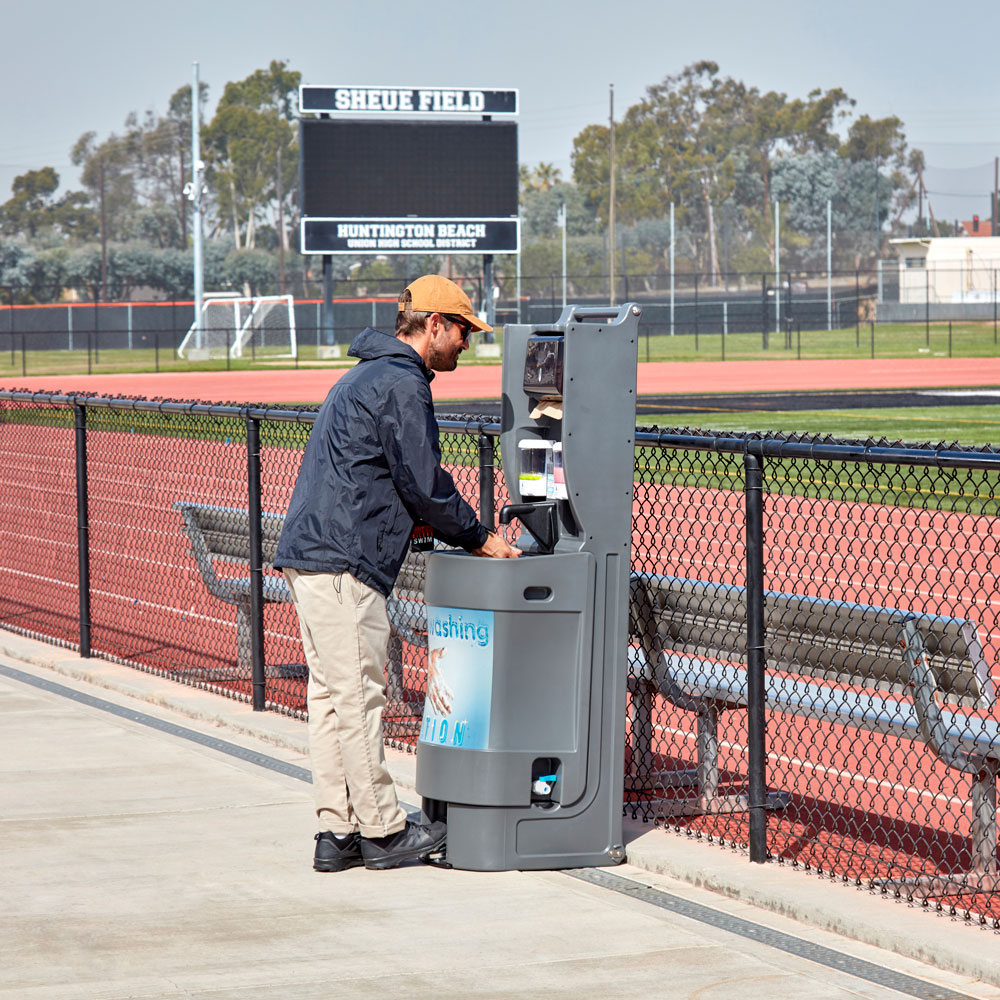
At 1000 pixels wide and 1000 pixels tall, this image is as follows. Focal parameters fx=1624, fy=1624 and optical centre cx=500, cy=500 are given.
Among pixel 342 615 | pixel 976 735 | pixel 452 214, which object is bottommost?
pixel 976 735

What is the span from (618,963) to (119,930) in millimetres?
1514

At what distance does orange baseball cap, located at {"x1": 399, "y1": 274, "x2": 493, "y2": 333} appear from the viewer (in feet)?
17.6

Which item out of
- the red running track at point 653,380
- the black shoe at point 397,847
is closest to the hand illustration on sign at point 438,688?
the black shoe at point 397,847

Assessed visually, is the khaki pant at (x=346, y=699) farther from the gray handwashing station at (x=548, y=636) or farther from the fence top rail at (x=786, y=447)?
the fence top rail at (x=786, y=447)

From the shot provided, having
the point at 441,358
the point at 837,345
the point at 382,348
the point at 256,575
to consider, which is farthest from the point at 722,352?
the point at 382,348

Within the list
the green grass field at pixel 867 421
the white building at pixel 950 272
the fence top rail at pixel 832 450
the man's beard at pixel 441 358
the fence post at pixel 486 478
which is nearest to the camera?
the fence top rail at pixel 832 450

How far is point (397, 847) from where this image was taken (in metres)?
5.53

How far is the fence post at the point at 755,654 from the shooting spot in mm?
5477

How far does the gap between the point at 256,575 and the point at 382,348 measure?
301cm

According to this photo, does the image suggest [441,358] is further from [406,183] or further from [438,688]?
[406,183]

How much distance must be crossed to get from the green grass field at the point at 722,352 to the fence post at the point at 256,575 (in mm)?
40328

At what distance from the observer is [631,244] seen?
137 m

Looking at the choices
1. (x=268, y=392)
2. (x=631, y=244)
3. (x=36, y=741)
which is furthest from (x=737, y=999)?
(x=631, y=244)

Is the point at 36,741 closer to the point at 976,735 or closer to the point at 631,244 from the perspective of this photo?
the point at 976,735
